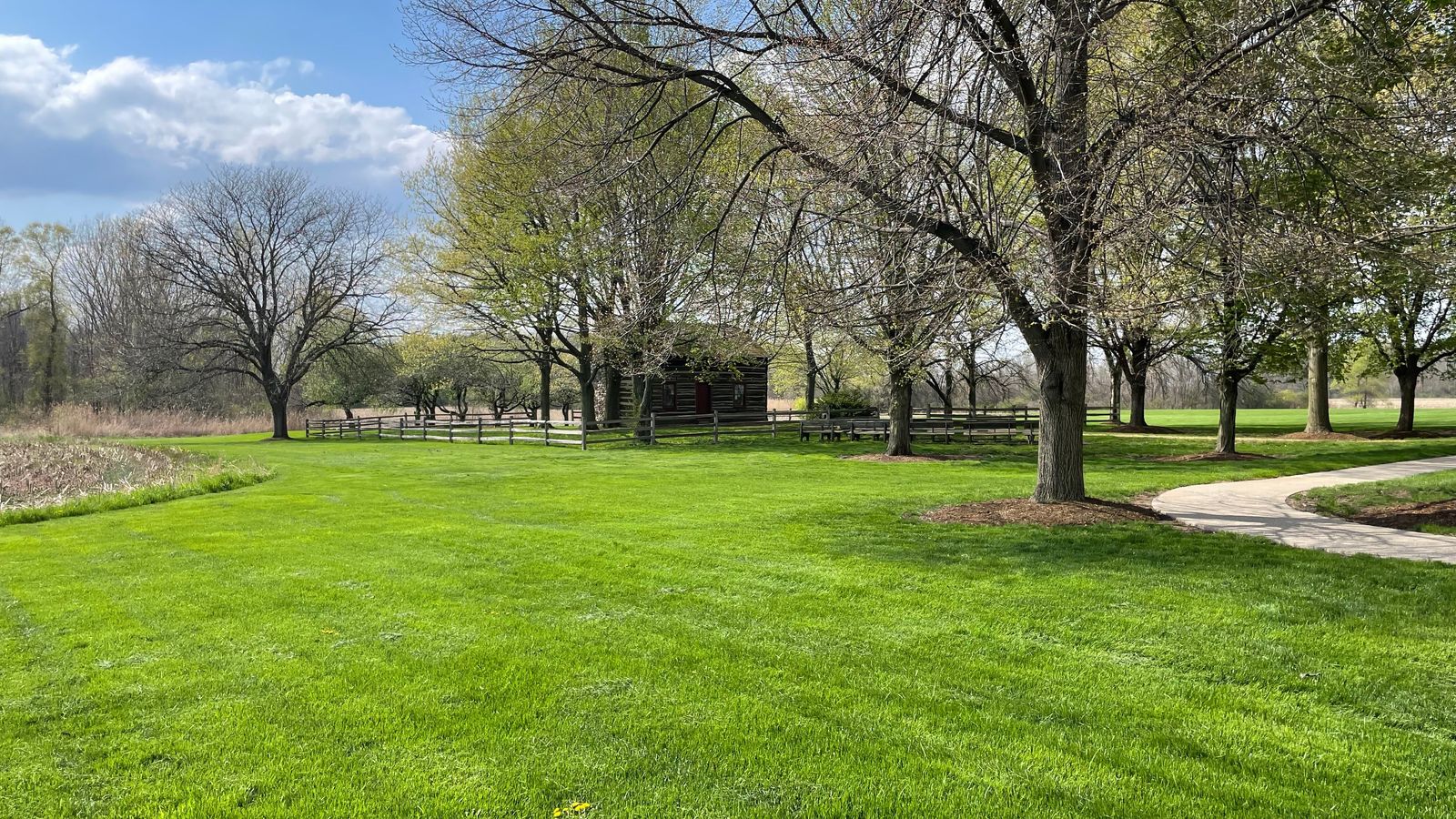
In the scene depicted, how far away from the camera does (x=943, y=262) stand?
8102 mm

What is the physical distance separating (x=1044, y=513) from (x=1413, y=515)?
4298 mm

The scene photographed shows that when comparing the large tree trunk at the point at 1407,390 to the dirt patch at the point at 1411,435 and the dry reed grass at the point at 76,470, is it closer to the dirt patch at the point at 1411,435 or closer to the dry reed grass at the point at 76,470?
the dirt patch at the point at 1411,435

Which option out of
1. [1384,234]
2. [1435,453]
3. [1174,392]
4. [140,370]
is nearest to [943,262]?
[1384,234]

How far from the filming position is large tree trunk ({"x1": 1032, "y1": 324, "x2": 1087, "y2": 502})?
9.37 meters

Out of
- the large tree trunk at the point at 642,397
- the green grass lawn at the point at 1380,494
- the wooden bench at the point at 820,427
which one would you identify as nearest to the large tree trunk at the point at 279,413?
the large tree trunk at the point at 642,397

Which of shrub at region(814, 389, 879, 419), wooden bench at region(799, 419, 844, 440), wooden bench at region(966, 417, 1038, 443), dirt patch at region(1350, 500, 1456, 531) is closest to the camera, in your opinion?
dirt patch at region(1350, 500, 1456, 531)

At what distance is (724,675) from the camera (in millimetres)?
4164

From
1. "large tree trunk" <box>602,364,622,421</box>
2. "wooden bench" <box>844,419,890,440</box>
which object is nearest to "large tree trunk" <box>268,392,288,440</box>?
"large tree trunk" <box>602,364,622,421</box>

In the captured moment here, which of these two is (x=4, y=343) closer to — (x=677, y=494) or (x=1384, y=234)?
(x=677, y=494)

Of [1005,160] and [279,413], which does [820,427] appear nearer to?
[1005,160]

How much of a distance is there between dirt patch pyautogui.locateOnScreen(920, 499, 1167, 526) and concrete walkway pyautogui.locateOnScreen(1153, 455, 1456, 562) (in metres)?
0.59

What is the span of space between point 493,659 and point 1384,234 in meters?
6.85

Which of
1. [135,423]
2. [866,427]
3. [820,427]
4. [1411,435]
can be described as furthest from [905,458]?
[135,423]

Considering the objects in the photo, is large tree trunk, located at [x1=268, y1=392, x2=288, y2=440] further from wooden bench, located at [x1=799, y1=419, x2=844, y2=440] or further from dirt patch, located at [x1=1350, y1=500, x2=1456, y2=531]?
dirt patch, located at [x1=1350, y1=500, x2=1456, y2=531]
